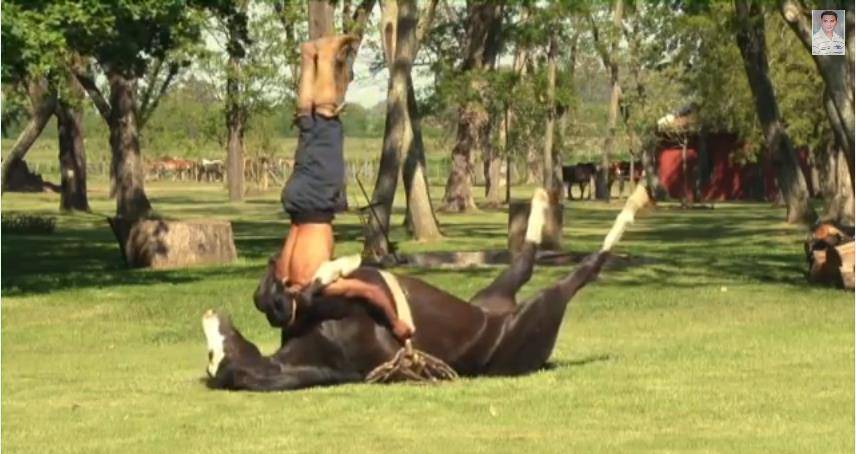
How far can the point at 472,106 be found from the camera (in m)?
53.1

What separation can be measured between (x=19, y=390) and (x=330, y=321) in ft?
7.46

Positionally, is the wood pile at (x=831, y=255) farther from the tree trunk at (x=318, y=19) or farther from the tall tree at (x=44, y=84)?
the tree trunk at (x=318, y=19)

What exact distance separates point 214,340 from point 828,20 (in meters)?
16.8

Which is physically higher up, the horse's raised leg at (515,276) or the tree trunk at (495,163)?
the horse's raised leg at (515,276)

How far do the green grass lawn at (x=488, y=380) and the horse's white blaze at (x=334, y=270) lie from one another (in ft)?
2.35

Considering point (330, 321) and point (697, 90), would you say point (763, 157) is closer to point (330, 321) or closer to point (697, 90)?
point (697, 90)

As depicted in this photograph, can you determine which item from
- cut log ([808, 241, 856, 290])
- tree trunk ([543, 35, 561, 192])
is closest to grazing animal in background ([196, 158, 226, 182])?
tree trunk ([543, 35, 561, 192])

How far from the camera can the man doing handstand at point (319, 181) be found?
43.6ft

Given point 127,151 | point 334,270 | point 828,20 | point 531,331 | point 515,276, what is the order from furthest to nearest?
point 127,151, point 828,20, point 515,276, point 531,331, point 334,270

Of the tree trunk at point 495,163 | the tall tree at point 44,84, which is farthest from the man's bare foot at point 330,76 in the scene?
the tree trunk at point 495,163

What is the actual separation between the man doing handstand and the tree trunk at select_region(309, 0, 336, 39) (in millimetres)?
19403

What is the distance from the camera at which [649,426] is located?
1141 cm

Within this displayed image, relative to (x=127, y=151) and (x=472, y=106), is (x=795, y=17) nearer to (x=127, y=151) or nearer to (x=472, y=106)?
(x=127, y=151)

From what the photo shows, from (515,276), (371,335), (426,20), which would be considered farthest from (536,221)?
(426,20)
